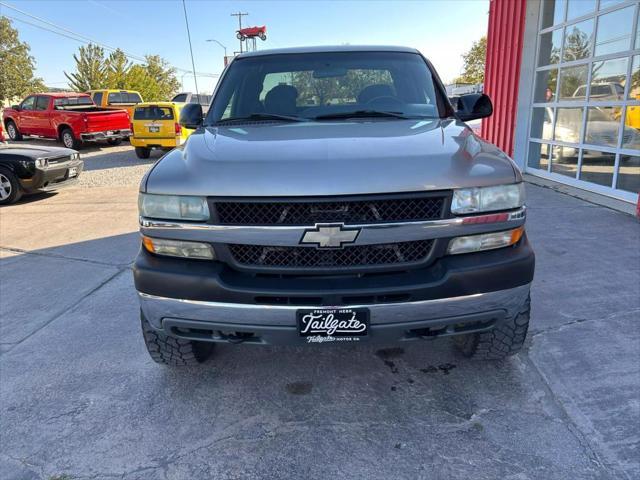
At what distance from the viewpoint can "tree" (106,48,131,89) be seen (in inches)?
1315

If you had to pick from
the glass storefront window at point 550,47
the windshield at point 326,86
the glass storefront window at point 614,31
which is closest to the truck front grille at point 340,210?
the windshield at point 326,86

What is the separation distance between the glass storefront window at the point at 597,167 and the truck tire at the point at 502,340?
5603 millimetres

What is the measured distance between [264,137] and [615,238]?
4.31 metres

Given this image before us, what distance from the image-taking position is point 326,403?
2.60 metres

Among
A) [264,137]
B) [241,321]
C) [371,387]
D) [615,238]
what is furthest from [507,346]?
[615,238]

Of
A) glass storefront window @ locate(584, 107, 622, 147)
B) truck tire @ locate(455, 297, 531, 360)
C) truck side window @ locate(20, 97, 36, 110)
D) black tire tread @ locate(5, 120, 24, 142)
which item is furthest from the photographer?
black tire tread @ locate(5, 120, 24, 142)

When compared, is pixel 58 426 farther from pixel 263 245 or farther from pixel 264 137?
pixel 264 137

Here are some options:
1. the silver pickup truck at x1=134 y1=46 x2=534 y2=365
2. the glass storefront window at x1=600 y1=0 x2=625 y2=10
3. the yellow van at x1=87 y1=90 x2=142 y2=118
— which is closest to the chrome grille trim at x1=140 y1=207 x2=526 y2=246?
the silver pickup truck at x1=134 y1=46 x2=534 y2=365

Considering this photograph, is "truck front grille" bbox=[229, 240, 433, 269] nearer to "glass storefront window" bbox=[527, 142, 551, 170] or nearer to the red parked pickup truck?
"glass storefront window" bbox=[527, 142, 551, 170]

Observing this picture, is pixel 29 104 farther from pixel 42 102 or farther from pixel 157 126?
pixel 157 126

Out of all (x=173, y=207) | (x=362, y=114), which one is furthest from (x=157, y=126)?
(x=173, y=207)

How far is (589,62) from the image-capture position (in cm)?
758

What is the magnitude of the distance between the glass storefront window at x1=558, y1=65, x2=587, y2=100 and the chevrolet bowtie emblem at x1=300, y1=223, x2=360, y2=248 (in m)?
7.33

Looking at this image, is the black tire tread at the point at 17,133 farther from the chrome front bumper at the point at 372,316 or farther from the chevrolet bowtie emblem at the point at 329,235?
the chevrolet bowtie emblem at the point at 329,235
